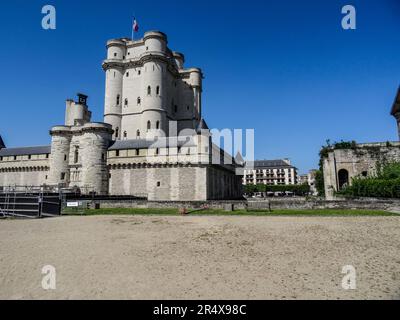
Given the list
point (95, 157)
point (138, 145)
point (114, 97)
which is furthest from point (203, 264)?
point (114, 97)

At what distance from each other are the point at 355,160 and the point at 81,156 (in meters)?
40.7

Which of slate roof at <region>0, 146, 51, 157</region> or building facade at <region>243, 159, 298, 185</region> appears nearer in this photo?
slate roof at <region>0, 146, 51, 157</region>

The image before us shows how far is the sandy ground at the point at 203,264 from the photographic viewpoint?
15.9ft

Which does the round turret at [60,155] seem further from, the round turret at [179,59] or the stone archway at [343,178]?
the stone archway at [343,178]

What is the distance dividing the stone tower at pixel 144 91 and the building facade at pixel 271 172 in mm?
62414

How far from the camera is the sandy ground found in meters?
4.84

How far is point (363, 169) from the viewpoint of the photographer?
3641 cm

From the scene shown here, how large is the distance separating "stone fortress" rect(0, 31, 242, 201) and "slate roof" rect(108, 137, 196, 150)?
14 centimetres

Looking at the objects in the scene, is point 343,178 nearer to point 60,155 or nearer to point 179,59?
point 179,59

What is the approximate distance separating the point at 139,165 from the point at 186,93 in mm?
24964

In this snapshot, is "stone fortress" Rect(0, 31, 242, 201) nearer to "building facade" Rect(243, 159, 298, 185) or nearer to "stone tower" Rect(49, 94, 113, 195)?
"stone tower" Rect(49, 94, 113, 195)

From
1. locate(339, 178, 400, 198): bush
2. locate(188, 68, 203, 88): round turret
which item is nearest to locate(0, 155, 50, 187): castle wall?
locate(188, 68, 203, 88): round turret

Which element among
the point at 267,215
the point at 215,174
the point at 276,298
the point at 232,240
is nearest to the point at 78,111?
the point at 215,174
